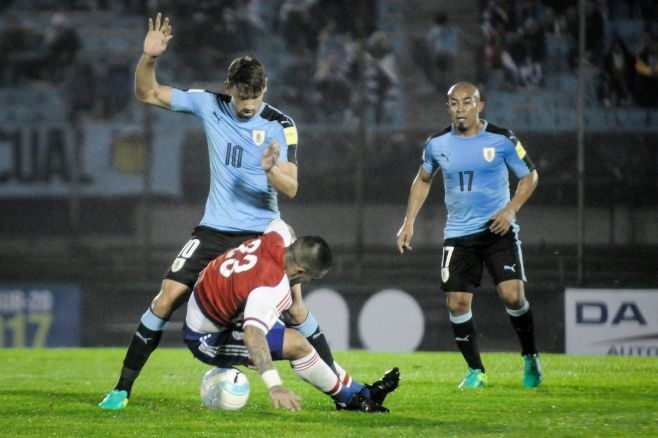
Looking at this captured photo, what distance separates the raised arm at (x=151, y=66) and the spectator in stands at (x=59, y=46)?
27.4 ft

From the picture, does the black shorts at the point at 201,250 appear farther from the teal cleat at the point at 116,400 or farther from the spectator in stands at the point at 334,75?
the spectator in stands at the point at 334,75

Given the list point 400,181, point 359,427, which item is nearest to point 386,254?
point 400,181

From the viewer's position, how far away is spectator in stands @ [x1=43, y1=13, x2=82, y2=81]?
14.2 meters

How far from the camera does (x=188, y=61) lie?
13891mm

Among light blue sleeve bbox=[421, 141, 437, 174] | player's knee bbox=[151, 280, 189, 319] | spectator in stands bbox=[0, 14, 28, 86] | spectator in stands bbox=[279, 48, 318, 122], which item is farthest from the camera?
spectator in stands bbox=[0, 14, 28, 86]

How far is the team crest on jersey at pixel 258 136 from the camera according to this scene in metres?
6.32

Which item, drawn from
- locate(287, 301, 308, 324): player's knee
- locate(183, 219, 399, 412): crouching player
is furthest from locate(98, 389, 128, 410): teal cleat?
locate(287, 301, 308, 324): player's knee

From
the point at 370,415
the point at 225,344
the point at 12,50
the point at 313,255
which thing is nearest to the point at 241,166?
the point at 225,344

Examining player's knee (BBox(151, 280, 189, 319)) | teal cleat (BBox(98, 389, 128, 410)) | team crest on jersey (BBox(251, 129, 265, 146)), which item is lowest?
teal cleat (BBox(98, 389, 128, 410))

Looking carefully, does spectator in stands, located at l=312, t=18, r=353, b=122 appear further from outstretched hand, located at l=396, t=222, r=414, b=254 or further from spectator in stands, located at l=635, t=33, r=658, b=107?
outstretched hand, located at l=396, t=222, r=414, b=254

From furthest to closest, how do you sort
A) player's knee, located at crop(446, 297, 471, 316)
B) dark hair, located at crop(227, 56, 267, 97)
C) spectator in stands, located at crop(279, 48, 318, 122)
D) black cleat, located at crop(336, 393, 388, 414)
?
1. spectator in stands, located at crop(279, 48, 318, 122)
2. player's knee, located at crop(446, 297, 471, 316)
3. dark hair, located at crop(227, 56, 267, 97)
4. black cleat, located at crop(336, 393, 388, 414)

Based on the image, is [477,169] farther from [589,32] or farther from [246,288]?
[589,32]

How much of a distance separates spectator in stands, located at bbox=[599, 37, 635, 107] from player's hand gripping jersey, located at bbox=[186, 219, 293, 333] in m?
7.45

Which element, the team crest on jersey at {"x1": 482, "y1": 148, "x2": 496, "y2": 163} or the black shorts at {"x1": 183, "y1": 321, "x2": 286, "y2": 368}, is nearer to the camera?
the black shorts at {"x1": 183, "y1": 321, "x2": 286, "y2": 368}
